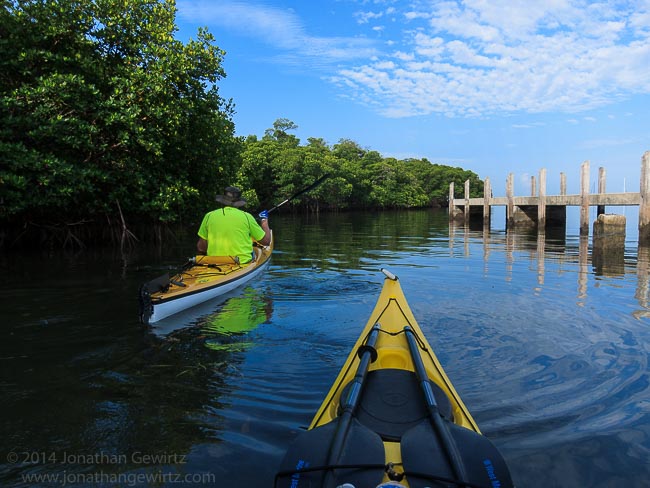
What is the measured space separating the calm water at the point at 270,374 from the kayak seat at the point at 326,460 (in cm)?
65

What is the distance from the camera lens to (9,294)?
8.04 meters

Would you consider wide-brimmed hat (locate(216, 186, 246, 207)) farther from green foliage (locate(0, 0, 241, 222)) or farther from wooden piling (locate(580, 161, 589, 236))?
wooden piling (locate(580, 161, 589, 236))

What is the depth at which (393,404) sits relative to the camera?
292 centimetres

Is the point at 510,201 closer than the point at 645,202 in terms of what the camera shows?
No

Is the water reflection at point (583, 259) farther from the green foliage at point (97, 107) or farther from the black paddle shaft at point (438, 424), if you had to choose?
the green foliage at point (97, 107)

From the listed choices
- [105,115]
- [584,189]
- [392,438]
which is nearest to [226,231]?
[392,438]

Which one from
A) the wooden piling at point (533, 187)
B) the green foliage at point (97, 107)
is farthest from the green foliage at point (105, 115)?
the wooden piling at point (533, 187)

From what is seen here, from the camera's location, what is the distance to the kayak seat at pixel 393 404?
2721 mm

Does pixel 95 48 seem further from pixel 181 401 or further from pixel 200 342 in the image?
pixel 181 401

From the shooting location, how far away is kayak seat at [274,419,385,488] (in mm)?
2156

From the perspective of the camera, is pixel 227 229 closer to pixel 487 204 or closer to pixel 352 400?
pixel 352 400

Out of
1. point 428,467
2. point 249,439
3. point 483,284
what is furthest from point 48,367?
point 483,284

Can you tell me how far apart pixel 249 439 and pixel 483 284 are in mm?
6986

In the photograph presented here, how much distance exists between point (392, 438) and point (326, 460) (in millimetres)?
517
